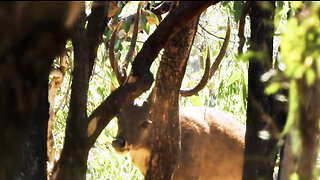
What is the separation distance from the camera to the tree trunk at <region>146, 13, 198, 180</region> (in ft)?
17.4

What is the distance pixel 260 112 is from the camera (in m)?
4.39

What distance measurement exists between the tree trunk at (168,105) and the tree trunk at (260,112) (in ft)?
2.93

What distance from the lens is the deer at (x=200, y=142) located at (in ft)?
26.3

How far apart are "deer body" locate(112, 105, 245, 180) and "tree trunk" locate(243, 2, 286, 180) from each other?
356cm

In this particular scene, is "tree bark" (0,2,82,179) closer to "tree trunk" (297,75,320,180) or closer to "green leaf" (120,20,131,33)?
"tree trunk" (297,75,320,180)

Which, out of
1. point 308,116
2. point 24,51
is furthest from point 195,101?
point 24,51

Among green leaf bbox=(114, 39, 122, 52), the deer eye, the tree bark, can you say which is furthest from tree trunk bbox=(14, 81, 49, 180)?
the deer eye

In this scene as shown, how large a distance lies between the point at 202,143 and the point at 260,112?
4255mm

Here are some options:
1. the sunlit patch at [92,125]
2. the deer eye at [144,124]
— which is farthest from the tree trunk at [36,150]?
the deer eye at [144,124]

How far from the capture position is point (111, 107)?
13.1ft

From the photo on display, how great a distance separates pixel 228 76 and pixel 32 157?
4.14 metres

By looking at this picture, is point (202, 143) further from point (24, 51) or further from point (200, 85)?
point (24, 51)

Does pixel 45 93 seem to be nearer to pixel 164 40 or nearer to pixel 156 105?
pixel 164 40

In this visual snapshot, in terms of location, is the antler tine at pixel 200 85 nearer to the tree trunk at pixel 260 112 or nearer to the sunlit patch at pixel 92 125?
the tree trunk at pixel 260 112
